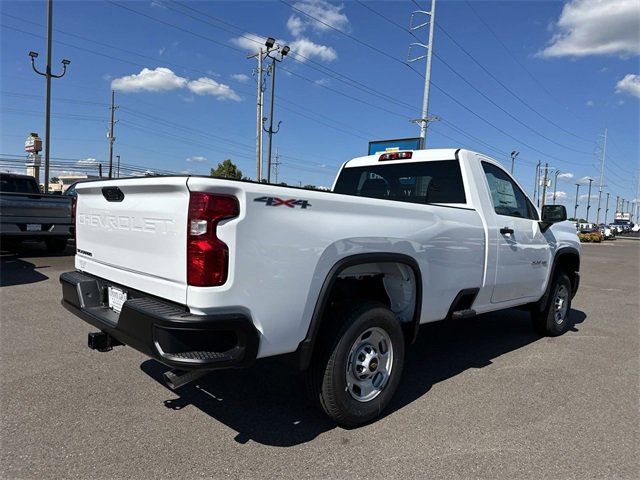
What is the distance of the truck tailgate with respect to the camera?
2580 millimetres

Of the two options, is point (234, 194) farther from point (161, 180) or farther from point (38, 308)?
point (38, 308)

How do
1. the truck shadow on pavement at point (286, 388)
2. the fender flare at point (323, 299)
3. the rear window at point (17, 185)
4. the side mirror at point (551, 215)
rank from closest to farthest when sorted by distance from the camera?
the fender flare at point (323, 299), the truck shadow on pavement at point (286, 388), the side mirror at point (551, 215), the rear window at point (17, 185)

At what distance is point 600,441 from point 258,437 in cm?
Answer: 233

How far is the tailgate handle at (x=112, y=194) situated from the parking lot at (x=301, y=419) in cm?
151

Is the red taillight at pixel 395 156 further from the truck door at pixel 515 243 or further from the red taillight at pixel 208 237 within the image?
the red taillight at pixel 208 237

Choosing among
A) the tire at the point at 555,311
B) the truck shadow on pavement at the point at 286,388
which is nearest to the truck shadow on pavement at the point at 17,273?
the truck shadow on pavement at the point at 286,388

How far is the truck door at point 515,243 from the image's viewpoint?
4.61m

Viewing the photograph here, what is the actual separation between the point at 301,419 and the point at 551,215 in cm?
370

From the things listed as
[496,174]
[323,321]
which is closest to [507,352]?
[496,174]

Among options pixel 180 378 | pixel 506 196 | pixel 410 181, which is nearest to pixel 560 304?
pixel 506 196

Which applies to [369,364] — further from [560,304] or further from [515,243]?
[560,304]

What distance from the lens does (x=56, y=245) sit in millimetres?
12016

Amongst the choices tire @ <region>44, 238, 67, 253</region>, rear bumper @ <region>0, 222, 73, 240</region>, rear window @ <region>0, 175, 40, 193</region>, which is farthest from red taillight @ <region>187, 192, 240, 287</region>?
rear window @ <region>0, 175, 40, 193</region>

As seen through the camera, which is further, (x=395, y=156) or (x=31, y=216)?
(x=31, y=216)
